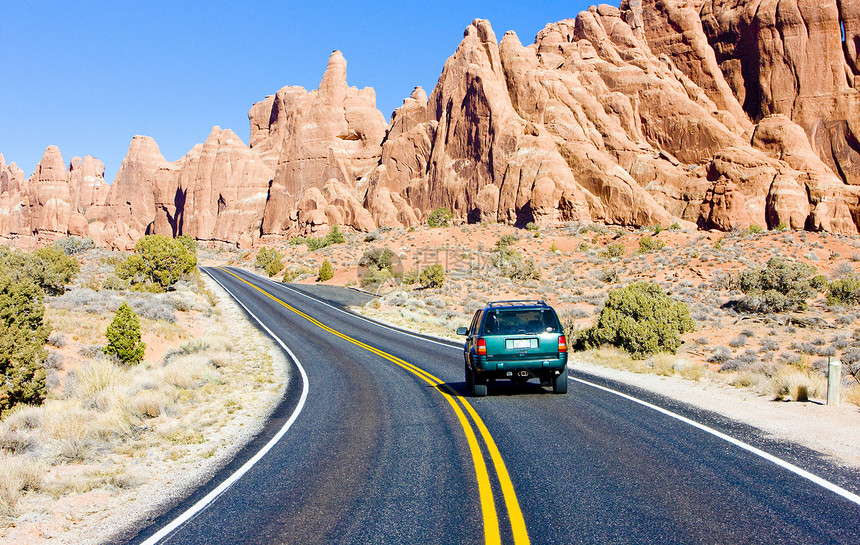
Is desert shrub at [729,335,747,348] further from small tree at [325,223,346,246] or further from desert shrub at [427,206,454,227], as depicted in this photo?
small tree at [325,223,346,246]

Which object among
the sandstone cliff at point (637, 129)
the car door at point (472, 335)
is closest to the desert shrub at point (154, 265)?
the car door at point (472, 335)

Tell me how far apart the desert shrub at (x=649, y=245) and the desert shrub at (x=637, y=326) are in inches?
1132

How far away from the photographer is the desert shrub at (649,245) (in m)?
48.6

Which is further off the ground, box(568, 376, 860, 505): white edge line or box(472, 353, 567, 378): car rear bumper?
box(472, 353, 567, 378): car rear bumper

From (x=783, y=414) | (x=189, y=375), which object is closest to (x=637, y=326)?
(x=783, y=414)

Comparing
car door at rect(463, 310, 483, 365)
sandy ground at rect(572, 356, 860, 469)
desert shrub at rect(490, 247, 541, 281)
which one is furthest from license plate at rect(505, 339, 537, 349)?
desert shrub at rect(490, 247, 541, 281)

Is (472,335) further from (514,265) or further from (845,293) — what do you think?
(514,265)

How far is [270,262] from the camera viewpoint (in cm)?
6975

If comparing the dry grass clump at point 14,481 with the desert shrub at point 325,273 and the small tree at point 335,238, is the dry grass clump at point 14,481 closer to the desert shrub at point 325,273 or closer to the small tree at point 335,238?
the desert shrub at point 325,273

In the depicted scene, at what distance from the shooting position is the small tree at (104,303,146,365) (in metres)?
17.5

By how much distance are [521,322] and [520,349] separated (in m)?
0.68

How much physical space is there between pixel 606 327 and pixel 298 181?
88.8 metres

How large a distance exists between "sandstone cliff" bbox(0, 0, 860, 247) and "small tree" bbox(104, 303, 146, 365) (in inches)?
1956

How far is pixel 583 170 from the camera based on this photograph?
65.6 meters
